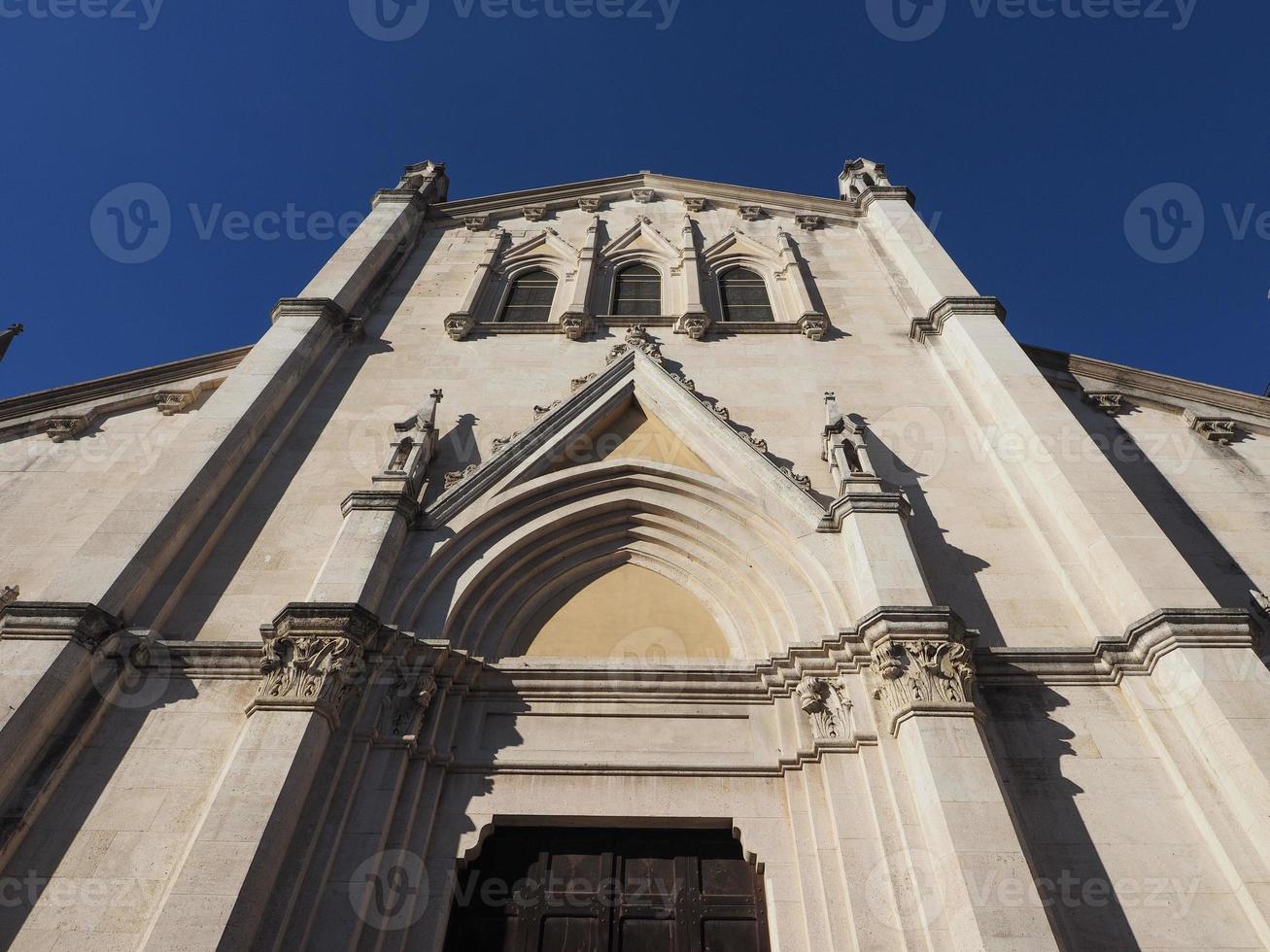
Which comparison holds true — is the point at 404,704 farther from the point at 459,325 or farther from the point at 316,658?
the point at 459,325

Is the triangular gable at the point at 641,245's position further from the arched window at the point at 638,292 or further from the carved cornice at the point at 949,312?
the carved cornice at the point at 949,312

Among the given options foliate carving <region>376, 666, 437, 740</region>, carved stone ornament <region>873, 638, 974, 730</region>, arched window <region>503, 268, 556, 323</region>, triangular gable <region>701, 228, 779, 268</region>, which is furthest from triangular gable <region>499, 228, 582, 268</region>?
carved stone ornament <region>873, 638, 974, 730</region>

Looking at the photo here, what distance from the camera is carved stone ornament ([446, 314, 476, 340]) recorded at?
1547 centimetres

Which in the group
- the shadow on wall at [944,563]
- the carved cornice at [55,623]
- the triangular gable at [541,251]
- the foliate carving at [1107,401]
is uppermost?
the triangular gable at [541,251]

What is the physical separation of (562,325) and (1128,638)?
1088 cm

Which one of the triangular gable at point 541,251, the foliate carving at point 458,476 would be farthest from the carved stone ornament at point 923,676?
the triangular gable at point 541,251

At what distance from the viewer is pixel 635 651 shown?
10297 millimetres

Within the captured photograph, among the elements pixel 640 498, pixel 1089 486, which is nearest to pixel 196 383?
pixel 640 498

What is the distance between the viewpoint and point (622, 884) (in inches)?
321

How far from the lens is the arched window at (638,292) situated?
17.3m

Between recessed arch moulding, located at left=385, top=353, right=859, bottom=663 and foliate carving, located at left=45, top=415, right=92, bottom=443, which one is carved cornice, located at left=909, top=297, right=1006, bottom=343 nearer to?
recessed arch moulding, located at left=385, top=353, right=859, bottom=663

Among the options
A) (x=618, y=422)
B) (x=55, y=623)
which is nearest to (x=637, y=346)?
(x=618, y=422)

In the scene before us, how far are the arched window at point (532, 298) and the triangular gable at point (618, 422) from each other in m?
3.25

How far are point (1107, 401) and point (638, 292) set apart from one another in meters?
9.65
